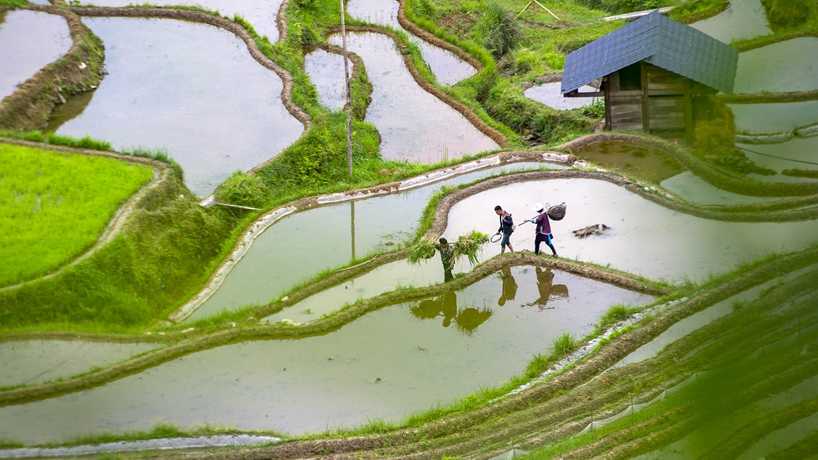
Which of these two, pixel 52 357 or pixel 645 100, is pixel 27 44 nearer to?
pixel 52 357

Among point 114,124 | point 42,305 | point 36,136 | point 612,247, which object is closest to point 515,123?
point 612,247

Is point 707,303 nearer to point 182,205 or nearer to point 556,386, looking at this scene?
point 556,386

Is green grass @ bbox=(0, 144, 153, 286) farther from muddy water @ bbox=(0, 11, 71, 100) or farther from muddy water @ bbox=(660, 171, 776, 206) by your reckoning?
muddy water @ bbox=(660, 171, 776, 206)

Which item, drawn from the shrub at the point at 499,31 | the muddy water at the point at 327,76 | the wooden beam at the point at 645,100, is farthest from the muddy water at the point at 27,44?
the wooden beam at the point at 645,100

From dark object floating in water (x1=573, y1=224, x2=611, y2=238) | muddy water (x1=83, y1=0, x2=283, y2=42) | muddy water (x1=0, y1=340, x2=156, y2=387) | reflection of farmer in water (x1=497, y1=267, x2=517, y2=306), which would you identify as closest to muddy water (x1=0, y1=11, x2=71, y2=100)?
muddy water (x1=83, y1=0, x2=283, y2=42)

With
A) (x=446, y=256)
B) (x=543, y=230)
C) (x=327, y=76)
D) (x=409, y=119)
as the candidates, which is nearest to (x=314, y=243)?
(x=446, y=256)
